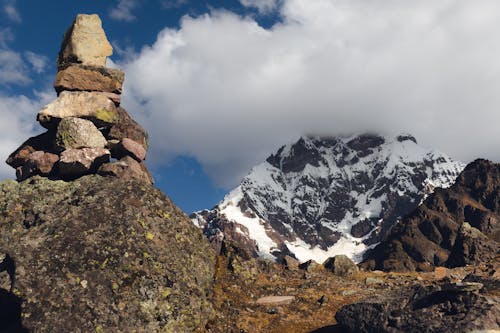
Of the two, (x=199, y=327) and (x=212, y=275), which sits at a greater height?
(x=212, y=275)

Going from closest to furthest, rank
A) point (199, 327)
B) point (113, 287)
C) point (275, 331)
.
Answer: point (113, 287) < point (199, 327) < point (275, 331)

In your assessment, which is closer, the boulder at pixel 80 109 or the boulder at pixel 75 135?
the boulder at pixel 75 135

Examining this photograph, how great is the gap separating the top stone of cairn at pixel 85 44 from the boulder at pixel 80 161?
28.5ft

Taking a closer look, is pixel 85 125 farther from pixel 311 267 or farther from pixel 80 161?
pixel 311 267

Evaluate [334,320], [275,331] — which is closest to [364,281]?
[334,320]

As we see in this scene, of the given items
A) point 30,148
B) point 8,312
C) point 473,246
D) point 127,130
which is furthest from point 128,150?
point 473,246

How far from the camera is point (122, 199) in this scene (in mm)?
26953

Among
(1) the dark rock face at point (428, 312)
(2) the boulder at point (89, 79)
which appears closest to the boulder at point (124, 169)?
(2) the boulder at point (89, 79)

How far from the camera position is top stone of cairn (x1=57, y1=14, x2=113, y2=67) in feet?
121

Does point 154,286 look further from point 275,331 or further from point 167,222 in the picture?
point 275,331

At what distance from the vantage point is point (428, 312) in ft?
68.1

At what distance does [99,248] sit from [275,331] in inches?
414

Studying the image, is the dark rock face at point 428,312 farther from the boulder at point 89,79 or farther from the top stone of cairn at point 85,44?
the top stone of cairn at point 85,44

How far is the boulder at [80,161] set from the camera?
3072 centimetres
